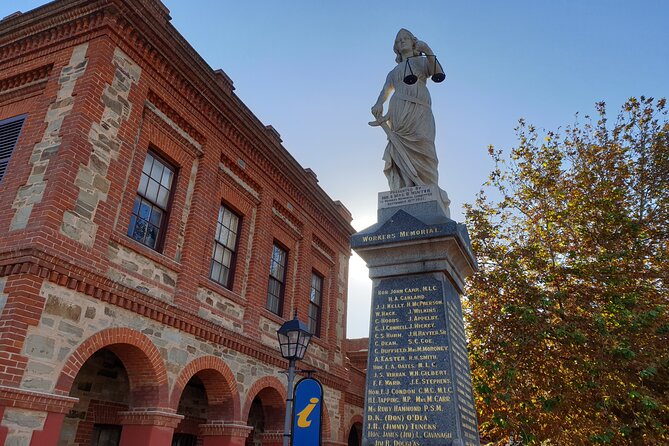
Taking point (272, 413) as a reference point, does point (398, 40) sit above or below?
above

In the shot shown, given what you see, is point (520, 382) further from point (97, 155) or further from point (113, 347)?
point (97, 155)

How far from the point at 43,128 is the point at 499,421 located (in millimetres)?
10998

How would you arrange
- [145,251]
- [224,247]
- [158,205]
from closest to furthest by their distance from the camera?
[145,251]
[158,205]
[224,247]

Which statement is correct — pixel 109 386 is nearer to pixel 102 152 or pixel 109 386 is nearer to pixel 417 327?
pixel 102 152

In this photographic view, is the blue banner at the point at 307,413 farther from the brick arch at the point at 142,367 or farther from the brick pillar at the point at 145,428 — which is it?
the brick arch at the point at 142,367

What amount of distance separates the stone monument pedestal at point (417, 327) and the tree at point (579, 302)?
5558 millimetres

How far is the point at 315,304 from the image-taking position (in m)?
16.2

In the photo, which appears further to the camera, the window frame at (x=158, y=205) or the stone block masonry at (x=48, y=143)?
the window frame at (x=158, y=205)

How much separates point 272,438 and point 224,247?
521cm

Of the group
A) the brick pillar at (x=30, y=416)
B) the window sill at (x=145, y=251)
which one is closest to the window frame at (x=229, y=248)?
the window sill at (x=145, y=251)

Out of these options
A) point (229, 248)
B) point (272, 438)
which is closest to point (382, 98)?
point (229, 248)

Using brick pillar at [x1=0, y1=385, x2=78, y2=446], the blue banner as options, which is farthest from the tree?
brick pillar at [x1=0, y1=385, x2=78, y2=446]

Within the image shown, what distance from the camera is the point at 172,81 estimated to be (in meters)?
10.8

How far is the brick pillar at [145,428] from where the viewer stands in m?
8.65
